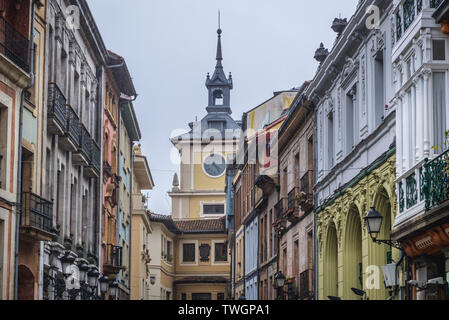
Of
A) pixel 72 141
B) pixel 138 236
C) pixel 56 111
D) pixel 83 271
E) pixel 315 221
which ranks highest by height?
pixel 56 111

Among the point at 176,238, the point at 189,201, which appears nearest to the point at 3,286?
the point at 176,238

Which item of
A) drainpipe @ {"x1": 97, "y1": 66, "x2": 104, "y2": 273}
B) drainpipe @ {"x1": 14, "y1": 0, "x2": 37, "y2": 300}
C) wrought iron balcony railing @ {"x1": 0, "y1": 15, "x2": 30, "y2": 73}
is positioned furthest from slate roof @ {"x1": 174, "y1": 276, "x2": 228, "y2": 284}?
wrought iron balcony railing @ {"x1": 0, "y1": 15, "x2": 30, "y2": 73}

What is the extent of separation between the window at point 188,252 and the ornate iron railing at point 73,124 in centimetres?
5409

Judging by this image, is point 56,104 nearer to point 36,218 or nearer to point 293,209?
point 36,218

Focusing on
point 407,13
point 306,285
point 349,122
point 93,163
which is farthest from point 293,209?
point 407,13

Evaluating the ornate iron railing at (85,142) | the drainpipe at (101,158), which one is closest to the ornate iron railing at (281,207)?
the drainpipe at (101,158)

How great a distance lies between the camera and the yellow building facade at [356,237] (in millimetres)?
24453

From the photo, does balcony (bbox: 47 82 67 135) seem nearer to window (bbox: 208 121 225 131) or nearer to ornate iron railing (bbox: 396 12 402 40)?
ornate iron railing (bbox: 396 12 402 40)

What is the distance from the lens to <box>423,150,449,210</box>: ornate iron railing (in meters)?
17.4

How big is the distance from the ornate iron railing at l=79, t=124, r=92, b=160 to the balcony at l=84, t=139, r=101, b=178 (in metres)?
0.45

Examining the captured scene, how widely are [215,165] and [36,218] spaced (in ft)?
258

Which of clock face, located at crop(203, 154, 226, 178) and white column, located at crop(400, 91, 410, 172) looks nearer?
white column, located at crop(400, 91, 410, 172)

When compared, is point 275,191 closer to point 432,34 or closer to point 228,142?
point 432,34

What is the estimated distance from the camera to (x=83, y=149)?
1346 inches
